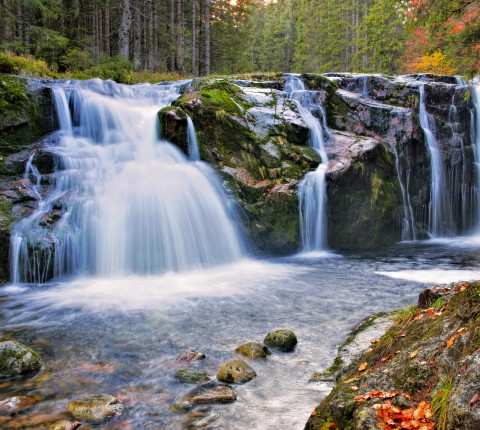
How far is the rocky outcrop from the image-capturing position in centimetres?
195

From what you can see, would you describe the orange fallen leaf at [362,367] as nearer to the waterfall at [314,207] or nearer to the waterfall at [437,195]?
the waterfall at [314,207]

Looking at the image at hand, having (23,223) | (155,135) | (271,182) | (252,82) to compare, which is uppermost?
(252,82)

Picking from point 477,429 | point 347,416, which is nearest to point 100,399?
point 347,416

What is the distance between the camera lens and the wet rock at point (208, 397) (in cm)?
372

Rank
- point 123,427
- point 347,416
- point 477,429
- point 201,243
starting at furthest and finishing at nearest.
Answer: point 201,243, point 123,427, point 347,416, point 477,429

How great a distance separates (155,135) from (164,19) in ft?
79.4

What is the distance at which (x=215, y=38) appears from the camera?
29250mm

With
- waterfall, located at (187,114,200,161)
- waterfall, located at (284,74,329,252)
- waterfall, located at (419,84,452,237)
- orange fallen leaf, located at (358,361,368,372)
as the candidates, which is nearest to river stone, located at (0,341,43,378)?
orange fallen leaf, located at (358,361,368,372)

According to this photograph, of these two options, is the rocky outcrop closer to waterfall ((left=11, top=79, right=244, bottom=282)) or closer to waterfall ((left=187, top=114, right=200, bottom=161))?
waterfall ((left=11, top=79, right=244, bottom=282))

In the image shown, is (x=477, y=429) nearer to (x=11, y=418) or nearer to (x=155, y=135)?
(x=11, y=418)

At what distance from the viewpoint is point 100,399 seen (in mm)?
3664

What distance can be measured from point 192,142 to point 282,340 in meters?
6.97

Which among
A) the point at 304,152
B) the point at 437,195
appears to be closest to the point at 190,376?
the point at 304,152

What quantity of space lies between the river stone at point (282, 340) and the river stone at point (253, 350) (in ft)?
0.58
